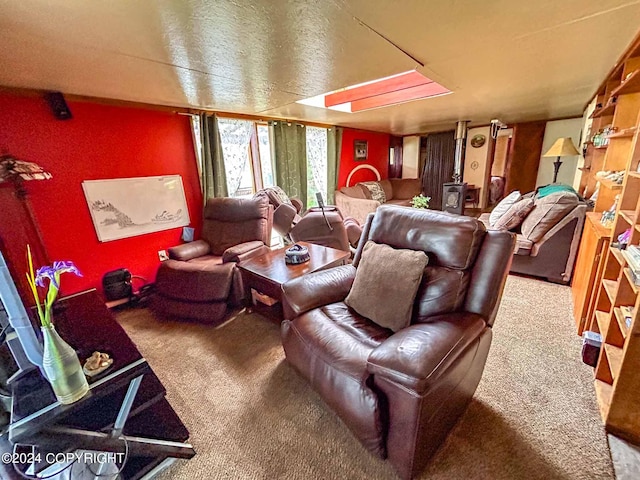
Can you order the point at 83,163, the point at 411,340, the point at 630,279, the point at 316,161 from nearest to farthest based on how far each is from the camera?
1. the point at 411,340
2. the point at 630,279
3. the point at 83,163
4. the point at 316,161

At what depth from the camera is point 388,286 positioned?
1.46m

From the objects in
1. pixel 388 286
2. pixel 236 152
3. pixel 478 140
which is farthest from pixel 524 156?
pixel 388 286

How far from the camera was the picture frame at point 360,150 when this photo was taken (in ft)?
17.7

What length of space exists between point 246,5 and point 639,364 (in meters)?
2.23

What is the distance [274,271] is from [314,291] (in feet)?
1.84

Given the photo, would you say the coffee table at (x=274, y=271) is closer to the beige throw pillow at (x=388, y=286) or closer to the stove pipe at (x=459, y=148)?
the beige throw pillow at (x=388, y=286)

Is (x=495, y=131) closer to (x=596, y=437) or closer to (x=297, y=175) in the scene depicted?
(x=297, y=175)

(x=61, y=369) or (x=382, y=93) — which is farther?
(x=382, y=93)

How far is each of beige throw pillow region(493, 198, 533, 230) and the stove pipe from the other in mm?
2442

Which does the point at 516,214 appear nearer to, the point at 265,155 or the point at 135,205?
the point at 265,155

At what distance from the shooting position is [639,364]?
118 cm

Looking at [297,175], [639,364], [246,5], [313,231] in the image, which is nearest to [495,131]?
[297,175]

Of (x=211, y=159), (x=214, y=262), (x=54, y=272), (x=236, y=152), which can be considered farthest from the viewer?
(x=236, y=152)

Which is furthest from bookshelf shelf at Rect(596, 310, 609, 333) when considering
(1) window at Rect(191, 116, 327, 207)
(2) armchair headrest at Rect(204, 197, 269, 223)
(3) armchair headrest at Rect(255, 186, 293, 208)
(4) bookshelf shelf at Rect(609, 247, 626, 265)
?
(1) window at Rect(191, 116, 327, 207)
